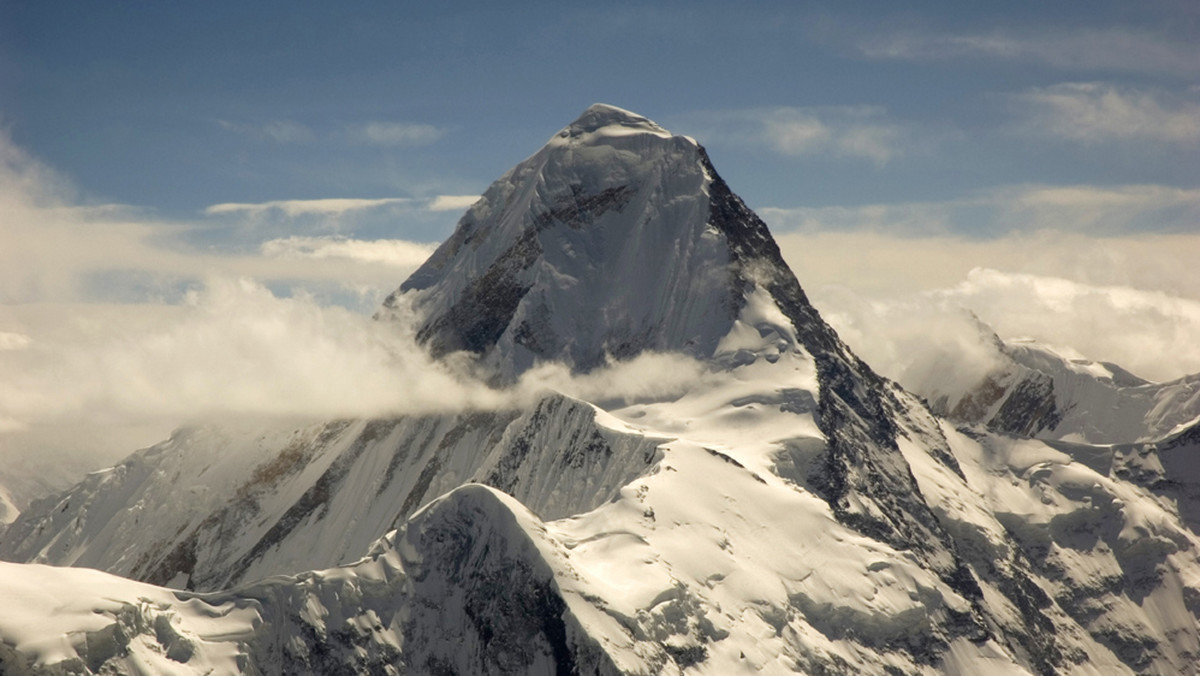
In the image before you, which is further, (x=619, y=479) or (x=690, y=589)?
(x=619, y=479)

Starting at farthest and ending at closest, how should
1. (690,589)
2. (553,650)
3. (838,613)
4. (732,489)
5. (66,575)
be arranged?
(732,489), (838,613), (690,589), (553,650), (66,575)

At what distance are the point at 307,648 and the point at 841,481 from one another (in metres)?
78.0

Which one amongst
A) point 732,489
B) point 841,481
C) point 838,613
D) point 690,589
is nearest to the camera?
point 690,589

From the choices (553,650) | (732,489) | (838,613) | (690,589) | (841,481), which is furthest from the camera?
(841,481)

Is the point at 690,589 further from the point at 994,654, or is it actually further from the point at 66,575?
the point at 66,575

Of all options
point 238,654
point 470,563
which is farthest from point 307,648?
point 470,563

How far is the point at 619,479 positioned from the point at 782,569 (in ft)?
90.0

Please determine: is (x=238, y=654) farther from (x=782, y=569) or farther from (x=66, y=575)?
(x=782, y=569)

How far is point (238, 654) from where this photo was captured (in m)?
138

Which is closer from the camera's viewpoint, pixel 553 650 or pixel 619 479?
pixel 553 650

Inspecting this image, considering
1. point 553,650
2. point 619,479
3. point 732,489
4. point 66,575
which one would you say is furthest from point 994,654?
point 66,575

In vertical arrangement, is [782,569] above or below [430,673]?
above

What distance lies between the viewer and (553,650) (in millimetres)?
145000

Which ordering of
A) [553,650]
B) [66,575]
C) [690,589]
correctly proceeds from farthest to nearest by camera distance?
[690,589] < [553,650] < [66,575]
